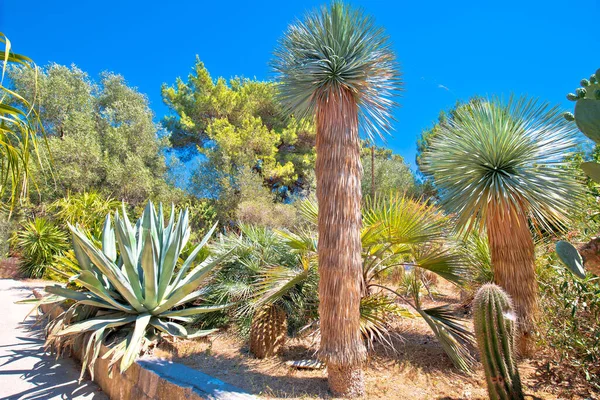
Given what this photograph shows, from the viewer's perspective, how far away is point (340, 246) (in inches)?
142

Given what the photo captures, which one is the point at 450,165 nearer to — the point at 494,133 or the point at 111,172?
the point at 494,133

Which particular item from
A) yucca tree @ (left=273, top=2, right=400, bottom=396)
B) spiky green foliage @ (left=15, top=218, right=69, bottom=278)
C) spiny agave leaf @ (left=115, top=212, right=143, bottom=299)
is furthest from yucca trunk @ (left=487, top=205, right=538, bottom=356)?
spiky green foliage @ (left=15, top=218, right=69, bottom=278)

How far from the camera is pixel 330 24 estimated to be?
3865mm

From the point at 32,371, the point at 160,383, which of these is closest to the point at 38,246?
the point at 32,371

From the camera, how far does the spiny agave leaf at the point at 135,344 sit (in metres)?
4.09

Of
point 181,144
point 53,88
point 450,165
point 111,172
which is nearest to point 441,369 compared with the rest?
point 450,165

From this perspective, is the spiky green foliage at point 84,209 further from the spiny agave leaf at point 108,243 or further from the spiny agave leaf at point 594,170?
the spiny agave leaf at point 594,170

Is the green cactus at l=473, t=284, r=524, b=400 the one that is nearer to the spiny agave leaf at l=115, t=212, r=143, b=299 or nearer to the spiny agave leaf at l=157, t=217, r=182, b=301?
the spiny agave leaf at l=157, t=217, r=182, b=301

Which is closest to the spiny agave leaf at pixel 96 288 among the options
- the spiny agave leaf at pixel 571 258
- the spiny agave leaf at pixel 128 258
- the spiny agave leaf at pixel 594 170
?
the spiny agave leaf at pixel 128 258

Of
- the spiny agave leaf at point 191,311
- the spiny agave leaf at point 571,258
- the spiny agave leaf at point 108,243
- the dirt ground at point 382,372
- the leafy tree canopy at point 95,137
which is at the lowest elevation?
the dirt ground at point 382,372

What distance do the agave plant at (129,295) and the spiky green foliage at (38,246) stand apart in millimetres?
7834

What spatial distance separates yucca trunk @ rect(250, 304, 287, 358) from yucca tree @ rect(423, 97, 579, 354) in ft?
8.52

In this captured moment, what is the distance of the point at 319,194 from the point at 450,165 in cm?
195

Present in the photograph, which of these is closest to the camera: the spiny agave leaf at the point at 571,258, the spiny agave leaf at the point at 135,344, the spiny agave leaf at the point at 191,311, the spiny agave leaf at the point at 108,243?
the spiny agave leaf at the point at 571,258
